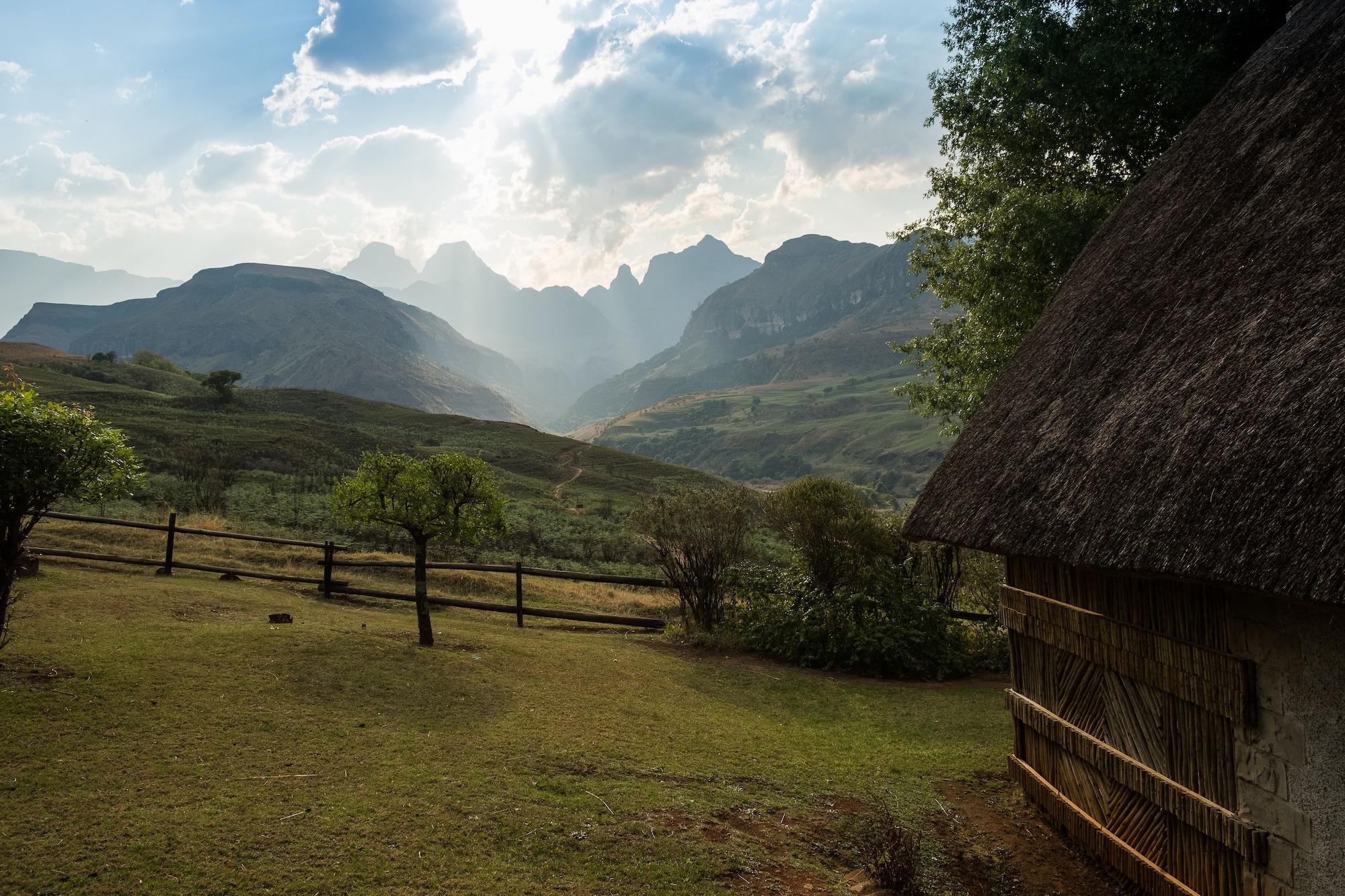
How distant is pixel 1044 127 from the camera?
14477mm

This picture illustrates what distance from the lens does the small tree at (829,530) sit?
15461 millimetres

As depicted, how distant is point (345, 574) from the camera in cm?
1980

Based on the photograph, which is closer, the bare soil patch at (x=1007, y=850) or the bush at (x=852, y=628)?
the bare soil patch at (x=1007, y=850)

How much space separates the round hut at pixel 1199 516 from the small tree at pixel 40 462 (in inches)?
347

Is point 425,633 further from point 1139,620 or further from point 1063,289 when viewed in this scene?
point 1063,289

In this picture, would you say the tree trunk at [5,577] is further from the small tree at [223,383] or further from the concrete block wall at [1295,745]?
the small tree at [223,383]

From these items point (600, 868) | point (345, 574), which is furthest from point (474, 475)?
point (345, 574)

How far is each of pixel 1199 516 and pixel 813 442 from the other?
500 ft

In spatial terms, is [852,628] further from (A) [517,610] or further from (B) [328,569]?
(B) [328,569]

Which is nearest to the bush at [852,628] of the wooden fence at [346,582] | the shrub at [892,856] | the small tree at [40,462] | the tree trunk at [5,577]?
the wooden fence at [346,582]

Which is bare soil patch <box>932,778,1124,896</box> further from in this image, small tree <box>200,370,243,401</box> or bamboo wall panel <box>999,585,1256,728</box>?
small tree <box>200,370,243,401</box>

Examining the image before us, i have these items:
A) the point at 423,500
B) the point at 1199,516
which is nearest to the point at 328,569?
the point at 423,500

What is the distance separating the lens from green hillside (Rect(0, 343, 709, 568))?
32.3 m

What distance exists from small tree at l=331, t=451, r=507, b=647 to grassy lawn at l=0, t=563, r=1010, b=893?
1.74 m
